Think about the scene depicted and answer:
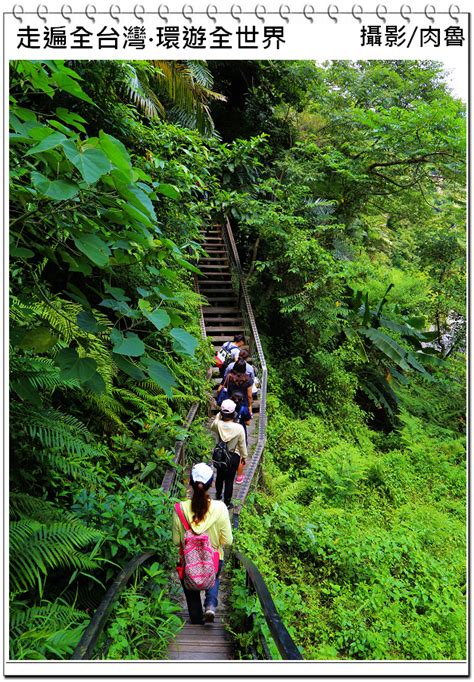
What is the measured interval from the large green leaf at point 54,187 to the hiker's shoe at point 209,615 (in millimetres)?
3078

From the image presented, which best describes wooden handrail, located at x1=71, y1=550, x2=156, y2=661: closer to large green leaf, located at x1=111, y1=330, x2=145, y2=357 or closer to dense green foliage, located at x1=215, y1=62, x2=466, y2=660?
dense green foliage, located at x1=215, y1=62, x2=466, y2=660

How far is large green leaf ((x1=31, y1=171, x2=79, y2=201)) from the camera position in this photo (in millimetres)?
1747

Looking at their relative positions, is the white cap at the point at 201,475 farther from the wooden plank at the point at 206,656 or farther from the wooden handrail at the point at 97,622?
the wooden plank at the point at 206,656

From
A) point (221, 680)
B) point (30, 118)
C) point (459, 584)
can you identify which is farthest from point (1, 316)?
point (459, 584)

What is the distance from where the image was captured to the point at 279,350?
40.0 ft

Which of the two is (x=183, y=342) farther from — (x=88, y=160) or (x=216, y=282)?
(x=216, y=282)

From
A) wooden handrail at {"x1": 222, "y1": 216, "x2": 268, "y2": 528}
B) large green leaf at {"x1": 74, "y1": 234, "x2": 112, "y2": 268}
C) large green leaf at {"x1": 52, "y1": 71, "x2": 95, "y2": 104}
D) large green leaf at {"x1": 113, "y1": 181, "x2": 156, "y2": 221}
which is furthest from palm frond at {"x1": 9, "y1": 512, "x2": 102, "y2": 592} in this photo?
large green leaf at {"x1": 52, "y1": 71, "x2": 95, "y2": 104}

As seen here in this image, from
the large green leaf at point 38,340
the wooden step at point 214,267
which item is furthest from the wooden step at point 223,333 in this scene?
A: the large green leaf at point 38,340

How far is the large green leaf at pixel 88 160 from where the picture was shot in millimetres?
1673

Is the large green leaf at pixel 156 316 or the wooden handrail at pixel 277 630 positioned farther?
the wooden handrail at pixel 277 630

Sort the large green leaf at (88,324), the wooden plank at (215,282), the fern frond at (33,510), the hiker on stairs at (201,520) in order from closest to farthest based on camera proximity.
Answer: the large green leaf at (88,324) → the hiker on stairs at (201,520) → the fern frond at (33,510) → the wooden plank at (215,282)

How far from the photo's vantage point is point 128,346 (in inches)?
76.4

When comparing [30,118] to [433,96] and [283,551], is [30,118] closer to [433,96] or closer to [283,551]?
[283,551]

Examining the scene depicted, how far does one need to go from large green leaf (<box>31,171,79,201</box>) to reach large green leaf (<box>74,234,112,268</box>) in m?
0.24
